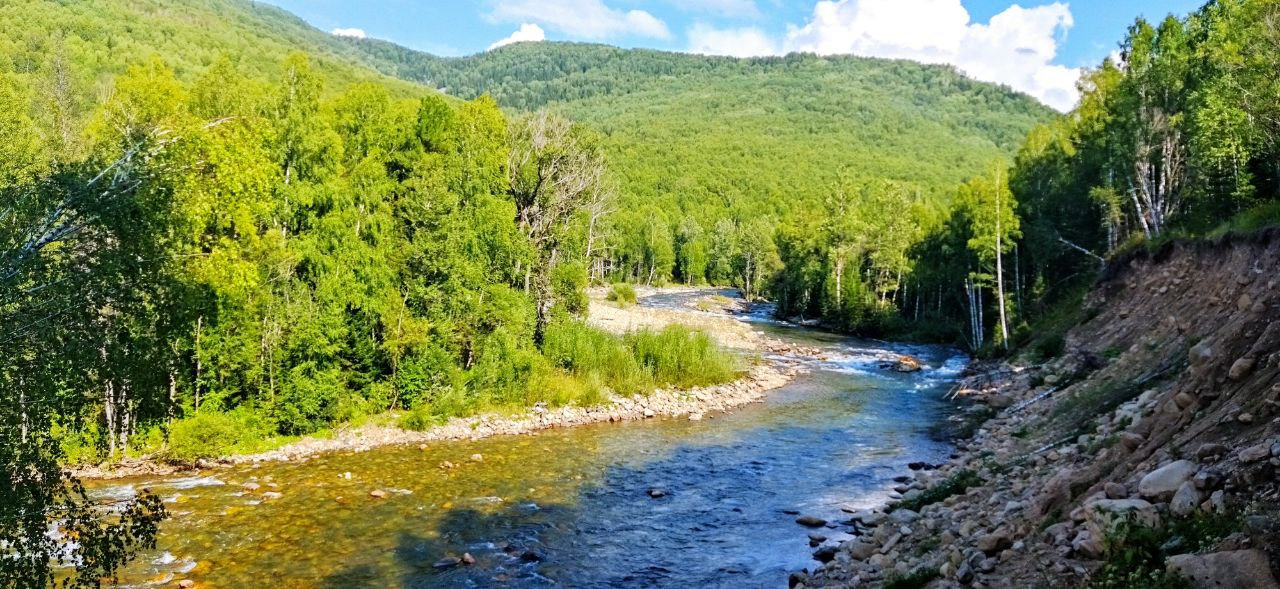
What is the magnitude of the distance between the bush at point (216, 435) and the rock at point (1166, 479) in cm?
2431

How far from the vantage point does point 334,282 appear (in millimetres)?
25844

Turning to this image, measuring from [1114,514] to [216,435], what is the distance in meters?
24.1

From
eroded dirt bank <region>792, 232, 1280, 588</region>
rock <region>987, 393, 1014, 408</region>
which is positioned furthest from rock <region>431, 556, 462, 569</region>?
rock <region>987, 393, 1014, 408</region>

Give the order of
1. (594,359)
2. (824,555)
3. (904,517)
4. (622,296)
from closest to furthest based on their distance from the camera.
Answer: (824,555) < (904,517) < (594,359) < (622,296)

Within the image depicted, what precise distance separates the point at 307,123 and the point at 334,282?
19.5ft

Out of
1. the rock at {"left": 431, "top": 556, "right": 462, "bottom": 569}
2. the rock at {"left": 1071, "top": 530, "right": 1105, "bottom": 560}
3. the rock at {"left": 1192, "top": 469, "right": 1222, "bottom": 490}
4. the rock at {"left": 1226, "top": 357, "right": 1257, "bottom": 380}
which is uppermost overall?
the rock at {"left": 1226, "top": 357, "right": 1257, "bottom": 380}

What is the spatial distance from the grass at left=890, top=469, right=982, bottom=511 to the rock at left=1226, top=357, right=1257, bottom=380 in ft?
22.1

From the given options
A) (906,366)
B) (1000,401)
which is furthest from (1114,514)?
(906,366)

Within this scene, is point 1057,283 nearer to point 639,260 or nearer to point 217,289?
point 217,289

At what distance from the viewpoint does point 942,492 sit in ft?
57.2

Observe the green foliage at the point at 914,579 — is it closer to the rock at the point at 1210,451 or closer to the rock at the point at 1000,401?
the rock at the point at 1210,451

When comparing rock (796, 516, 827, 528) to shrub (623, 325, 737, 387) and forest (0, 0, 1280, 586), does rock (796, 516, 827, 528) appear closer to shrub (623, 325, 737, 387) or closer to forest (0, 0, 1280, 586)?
forest (0, 0, 1280, 586)

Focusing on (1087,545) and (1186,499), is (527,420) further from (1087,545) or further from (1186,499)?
(1186,499)

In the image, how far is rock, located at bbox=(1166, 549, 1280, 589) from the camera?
6.47 metres
